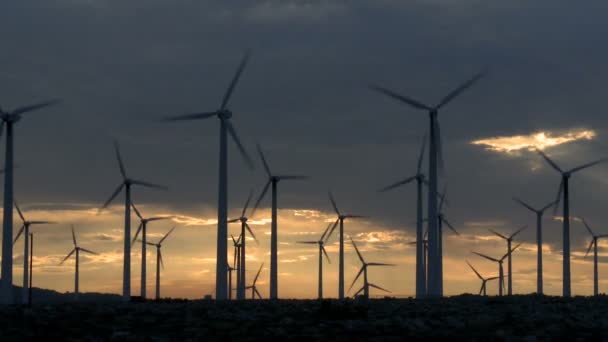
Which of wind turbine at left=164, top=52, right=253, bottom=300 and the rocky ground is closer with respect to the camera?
the rocky ground

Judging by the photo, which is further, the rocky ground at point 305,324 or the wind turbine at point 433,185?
the wind turbine at point 433,185

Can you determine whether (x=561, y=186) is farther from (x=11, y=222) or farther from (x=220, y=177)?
(x=11, y=222)

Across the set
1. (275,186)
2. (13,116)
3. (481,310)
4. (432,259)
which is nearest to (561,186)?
(275,186)

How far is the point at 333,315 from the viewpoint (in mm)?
53406

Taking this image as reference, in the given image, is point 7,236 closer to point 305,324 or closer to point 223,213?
point 223,213

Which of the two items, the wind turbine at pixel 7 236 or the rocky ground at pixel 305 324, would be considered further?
the wind turbine at pixel 7 236

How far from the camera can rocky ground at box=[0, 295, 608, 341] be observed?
43.6 m

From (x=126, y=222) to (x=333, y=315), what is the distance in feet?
320

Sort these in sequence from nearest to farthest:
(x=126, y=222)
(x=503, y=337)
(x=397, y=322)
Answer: (x=503, y=337)
(x=397, y=322)
(x=126, y=222)

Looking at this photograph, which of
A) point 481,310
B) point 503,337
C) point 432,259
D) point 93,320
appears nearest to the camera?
point 503,337

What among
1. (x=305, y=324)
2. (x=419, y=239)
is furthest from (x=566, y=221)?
(x=305, y=324)

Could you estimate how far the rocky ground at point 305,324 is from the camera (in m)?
43.6

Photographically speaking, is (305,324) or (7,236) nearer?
(305,324)

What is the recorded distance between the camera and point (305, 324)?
4894 centimetres
